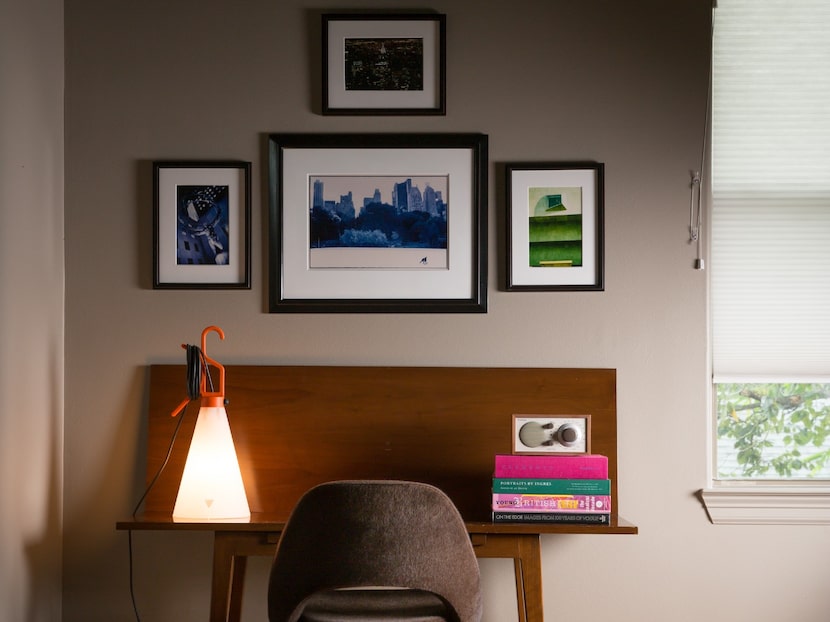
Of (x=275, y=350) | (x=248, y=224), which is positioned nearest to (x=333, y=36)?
(x=248, y=224)

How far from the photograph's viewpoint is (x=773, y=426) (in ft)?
8.60

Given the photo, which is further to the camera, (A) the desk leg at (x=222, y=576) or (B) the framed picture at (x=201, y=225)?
(B) the framed picture at (x=201, y=225)

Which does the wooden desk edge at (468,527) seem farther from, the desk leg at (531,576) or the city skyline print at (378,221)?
the city skyline print at (378,221)

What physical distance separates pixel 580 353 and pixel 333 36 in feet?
4.02

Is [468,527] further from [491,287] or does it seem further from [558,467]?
[491,287]

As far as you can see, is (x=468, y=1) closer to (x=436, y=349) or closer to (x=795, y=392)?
(x=436, y=349)

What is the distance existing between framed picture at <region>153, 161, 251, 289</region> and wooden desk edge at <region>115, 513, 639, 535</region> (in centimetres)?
72

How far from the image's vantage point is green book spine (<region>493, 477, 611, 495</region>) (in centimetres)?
220

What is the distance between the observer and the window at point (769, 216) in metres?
2.60

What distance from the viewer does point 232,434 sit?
8.23 feet

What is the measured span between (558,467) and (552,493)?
0.07 m

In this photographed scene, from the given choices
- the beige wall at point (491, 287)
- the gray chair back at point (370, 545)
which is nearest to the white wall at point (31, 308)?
the beige wall at point (491, 287)

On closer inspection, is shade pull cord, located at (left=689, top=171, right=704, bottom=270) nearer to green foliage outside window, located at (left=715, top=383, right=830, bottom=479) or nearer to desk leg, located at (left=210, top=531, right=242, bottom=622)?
green foliage outside window, located at (left=715, top=383, right=830, bottom=479)

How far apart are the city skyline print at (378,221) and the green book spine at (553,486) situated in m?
0.70
